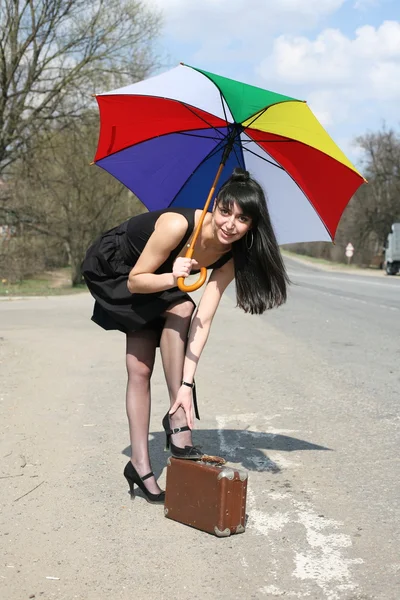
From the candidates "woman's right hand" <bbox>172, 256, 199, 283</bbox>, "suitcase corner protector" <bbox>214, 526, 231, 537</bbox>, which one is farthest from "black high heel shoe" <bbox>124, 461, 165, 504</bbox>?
"woman's right hand" <bbox>172, 256, 199, 283</bbox>

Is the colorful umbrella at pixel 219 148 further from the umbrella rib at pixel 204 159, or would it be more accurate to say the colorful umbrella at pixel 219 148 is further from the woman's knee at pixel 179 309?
the woman's knee at pixel 179 309

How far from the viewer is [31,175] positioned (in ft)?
92.1

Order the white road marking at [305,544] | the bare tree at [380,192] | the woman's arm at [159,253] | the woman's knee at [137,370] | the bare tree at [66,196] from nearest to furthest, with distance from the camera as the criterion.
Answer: the white road marking at [305,544]
the woman's arm at [159,253]
the woman's knee at [137,370]
the bare tree at [66,196]
the bare tree at [380,192]

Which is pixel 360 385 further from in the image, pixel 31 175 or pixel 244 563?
pixel 31 175

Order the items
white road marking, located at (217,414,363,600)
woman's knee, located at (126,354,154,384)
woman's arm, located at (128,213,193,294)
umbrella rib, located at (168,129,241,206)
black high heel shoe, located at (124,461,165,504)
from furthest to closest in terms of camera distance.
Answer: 1. umbrella rib, located at (168,129,241,206)
2. woman's knee, located at (126,354,154,384)
3. black high heel shoe, located at (124,461,165,504)
4. woman's arm, located at (128,213,193,294)
5. white road marking, located at (217,414,363,600)

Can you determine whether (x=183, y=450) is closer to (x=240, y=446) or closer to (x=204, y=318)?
(x=204, y=318)

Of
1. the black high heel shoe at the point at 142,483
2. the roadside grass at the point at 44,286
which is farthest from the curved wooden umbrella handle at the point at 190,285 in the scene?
the roadside grass at the point at 44,286

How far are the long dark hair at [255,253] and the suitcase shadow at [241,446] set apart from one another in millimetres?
1033

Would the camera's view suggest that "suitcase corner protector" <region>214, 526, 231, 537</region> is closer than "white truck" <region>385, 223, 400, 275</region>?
Yes

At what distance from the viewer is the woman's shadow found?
4902 millimetres

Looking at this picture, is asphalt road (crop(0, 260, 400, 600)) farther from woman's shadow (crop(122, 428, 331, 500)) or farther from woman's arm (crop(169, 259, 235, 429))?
woman's arm (crop(169, 259, 235, 429))

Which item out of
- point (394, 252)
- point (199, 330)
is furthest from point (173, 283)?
point (394, 252)

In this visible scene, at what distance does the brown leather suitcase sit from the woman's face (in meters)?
1.12

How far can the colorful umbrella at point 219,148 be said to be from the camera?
4.31 meters
